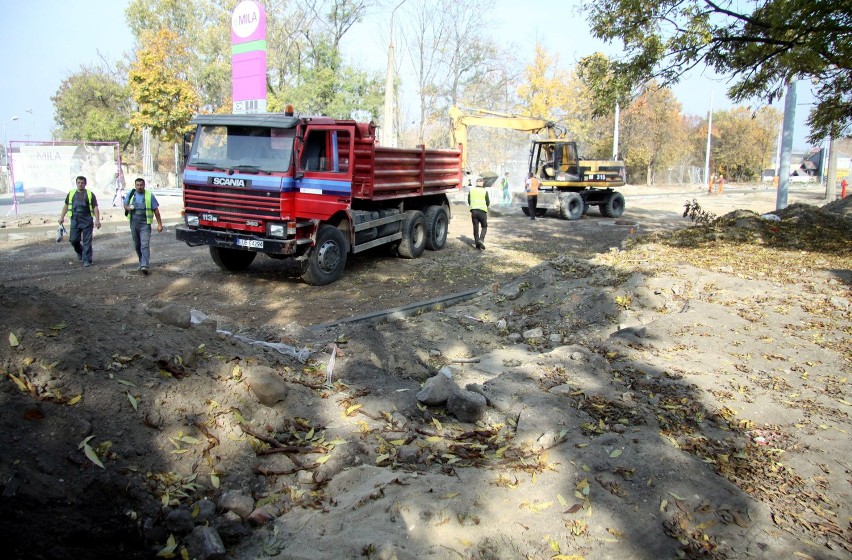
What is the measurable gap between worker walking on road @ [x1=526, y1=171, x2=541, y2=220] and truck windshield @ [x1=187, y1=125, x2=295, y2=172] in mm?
13405

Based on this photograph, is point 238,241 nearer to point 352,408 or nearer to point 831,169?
point 352,408

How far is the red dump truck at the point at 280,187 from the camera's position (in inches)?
401

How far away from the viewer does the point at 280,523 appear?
3.65 meters

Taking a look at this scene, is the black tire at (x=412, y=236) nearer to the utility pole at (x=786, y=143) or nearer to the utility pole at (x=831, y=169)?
the utility pole at (x=786, y=143)

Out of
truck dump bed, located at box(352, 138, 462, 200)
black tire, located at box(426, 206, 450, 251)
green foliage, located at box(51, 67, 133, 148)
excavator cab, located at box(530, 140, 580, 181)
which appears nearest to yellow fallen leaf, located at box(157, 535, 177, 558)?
truck dump bed, located at box(352, 138, 462, 200)

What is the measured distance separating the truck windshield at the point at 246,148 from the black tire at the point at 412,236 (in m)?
3.87

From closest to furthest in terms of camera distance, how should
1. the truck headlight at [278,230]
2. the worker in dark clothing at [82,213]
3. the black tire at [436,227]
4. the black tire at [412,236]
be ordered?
1. the truck headlight at [278,230]
2. the worker in dark clothing at [82,213]
3. the black tire at [412,236]
4. the black tire at [436,227]

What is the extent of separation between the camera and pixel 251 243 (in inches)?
402

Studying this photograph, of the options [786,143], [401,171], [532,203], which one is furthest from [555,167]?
[401,171]

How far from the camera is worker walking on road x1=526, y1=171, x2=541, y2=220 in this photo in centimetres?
2252

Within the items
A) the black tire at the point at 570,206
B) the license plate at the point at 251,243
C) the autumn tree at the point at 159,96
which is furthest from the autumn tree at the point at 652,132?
the license plate at the point at 251,243

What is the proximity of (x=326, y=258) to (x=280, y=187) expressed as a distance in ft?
4.90

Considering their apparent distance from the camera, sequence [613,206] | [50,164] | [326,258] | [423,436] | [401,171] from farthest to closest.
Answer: [613,206] < [50,164] < [401,171] < [326,258] < [423,436]

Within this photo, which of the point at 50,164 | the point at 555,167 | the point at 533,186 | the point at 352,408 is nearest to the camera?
the point at 352,408
